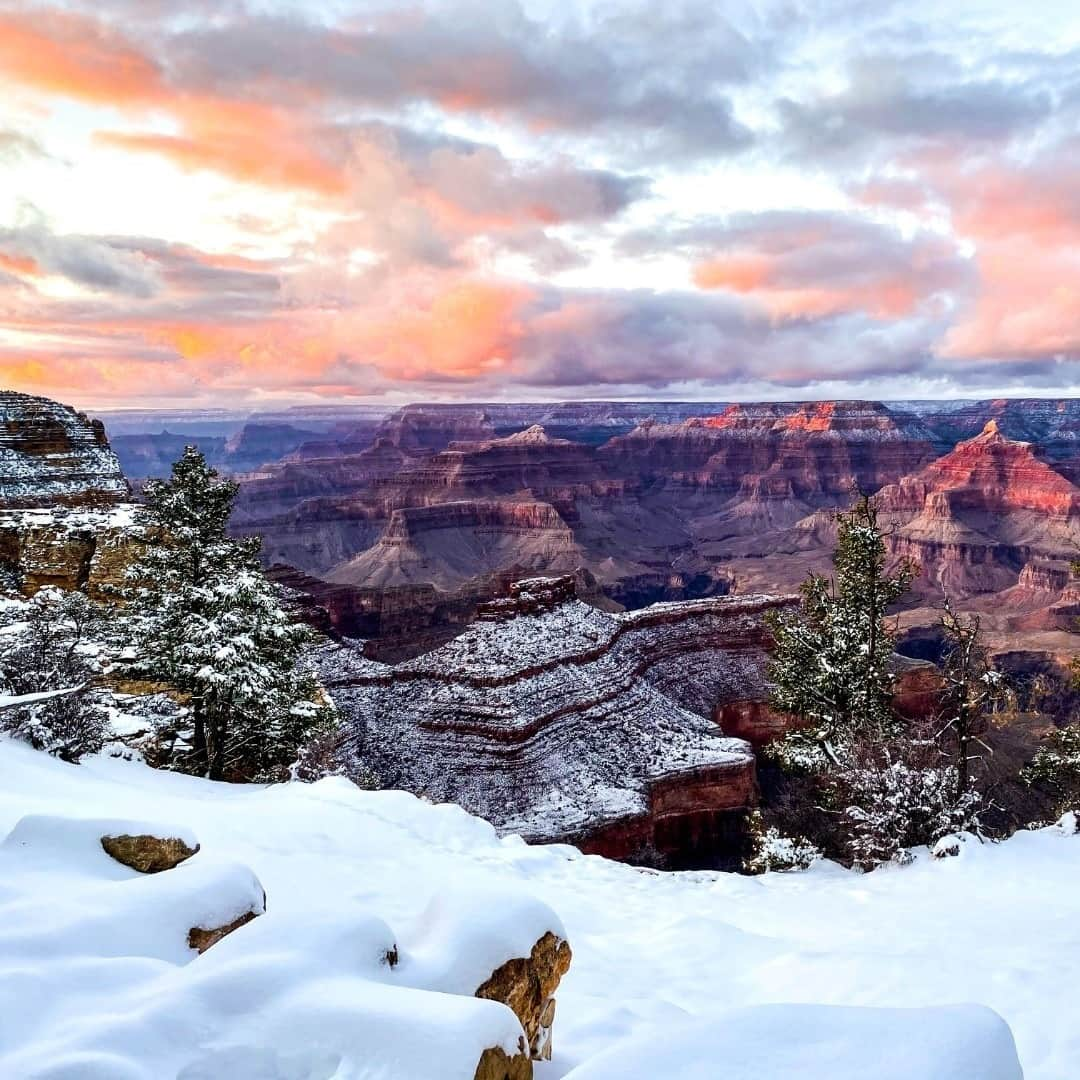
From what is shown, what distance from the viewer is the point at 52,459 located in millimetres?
31969

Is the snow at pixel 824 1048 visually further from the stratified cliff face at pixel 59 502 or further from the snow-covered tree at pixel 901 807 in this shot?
the stratified cliff face at pixel 59 502

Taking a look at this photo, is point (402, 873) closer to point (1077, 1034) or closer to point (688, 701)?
point (1077, 1034)

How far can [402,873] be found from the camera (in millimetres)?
11078

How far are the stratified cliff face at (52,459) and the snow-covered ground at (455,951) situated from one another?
20.4m

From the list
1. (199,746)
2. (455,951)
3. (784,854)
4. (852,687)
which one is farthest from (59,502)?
(455,951)

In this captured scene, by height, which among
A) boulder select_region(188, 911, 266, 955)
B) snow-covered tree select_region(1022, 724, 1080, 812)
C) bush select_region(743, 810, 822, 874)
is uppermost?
boulder select_region(188, 911, 266, 955)

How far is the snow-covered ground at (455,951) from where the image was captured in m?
3.78

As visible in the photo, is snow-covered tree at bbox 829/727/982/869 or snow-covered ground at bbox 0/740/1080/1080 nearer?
snow-covered ground at bbox 0/740/1080/1080

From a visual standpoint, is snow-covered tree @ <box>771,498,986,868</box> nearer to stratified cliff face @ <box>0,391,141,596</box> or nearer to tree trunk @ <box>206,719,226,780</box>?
tree trunk @ <box>206,719,226,780</box>

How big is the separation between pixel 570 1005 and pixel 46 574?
25966mm

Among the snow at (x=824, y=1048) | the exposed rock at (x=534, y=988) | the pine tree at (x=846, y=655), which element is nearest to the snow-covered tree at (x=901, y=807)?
the pine tree at (x=846, y=655)

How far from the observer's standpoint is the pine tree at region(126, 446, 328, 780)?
17.3m

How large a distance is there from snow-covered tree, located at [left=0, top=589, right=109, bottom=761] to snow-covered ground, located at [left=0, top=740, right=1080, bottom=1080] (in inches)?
32.3

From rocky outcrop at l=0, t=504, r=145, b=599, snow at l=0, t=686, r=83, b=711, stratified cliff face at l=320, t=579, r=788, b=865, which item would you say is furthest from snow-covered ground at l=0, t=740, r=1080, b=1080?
rocky outcrop at l=0, t=504, r=145, b=599
